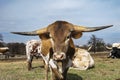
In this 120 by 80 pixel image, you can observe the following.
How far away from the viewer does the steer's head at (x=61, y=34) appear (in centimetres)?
934

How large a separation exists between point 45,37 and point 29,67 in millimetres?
8306

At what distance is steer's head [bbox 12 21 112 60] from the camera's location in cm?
934

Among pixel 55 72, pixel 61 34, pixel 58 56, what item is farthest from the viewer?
pixel 55 72

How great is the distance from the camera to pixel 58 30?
32.0ft

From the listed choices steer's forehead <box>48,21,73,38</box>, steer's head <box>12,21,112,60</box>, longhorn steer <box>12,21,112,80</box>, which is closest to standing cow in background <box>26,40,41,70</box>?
longhorn steer <box>12,21,112,80</box>

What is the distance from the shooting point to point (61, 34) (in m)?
9.61

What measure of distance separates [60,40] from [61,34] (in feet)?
0.67

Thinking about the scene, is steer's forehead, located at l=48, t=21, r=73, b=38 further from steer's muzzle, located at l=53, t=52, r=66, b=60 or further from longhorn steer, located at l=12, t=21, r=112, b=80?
steer's muzzle, located at l=53, t=52, r=66, b=60

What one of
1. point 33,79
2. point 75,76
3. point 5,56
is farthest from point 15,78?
point 5,56

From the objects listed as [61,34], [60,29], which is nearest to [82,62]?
[60,29]

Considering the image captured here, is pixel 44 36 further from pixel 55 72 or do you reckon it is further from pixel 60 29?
pixel 55 72

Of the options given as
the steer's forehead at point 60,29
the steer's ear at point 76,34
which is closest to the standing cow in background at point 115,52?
the steer's ear at point 76,34

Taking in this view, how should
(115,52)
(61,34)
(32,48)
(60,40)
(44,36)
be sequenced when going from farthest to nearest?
(115,52) → (32,48) → (44,36) → (61,34) → (60,40)

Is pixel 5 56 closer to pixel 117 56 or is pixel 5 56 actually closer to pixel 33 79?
pixel 117 56
